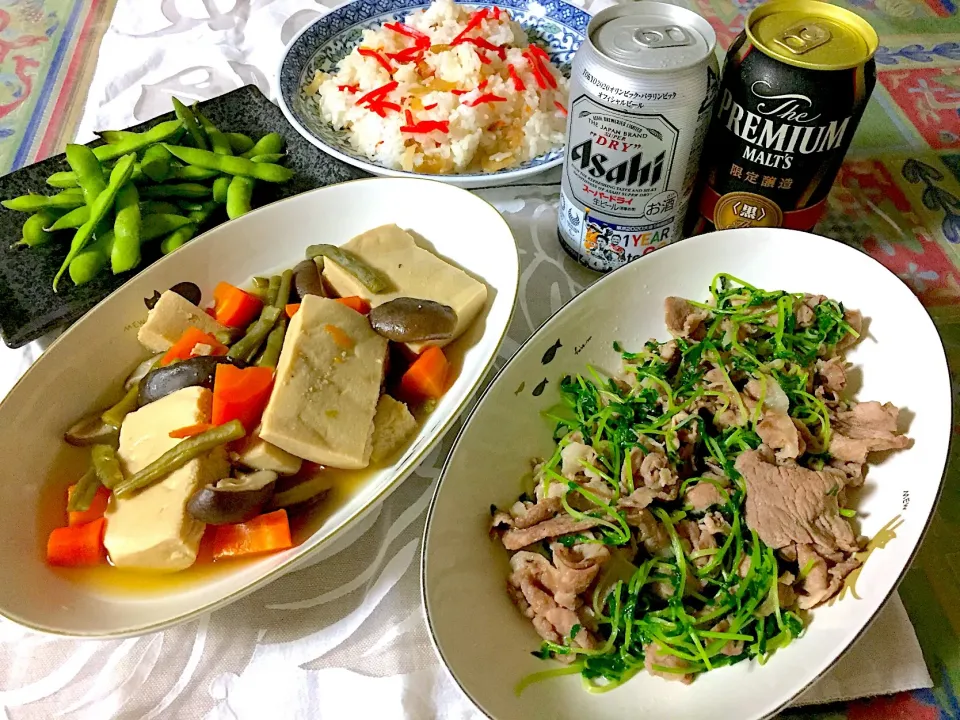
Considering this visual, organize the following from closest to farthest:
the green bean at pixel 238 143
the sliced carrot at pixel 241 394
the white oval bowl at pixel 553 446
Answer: the white oval bowl at pixel 553 446 < the sliced carrot at pixel 241 394 < the green bean at pixel 238 143

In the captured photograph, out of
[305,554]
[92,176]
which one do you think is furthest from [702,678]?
[92,176]

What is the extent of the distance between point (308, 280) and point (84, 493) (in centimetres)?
49

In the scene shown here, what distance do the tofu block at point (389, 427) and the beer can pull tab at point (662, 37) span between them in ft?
2.22

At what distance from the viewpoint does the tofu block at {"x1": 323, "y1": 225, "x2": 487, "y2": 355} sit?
1.20 m

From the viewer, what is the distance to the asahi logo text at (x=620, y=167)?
1172 mm

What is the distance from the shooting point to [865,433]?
100 centimetres

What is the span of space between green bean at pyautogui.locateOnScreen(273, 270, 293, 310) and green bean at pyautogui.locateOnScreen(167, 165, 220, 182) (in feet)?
1.29

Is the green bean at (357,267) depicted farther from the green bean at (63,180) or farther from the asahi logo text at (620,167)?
the green bean at (63,180)

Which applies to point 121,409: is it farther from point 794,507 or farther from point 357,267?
point 794,507

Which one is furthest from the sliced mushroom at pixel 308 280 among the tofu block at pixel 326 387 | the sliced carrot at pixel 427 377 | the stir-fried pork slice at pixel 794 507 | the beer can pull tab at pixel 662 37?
the stir-fried pork slice at pixel 794 507

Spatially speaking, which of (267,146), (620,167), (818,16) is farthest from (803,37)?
(267,146)

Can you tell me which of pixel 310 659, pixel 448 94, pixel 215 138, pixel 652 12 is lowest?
pixel 310 659

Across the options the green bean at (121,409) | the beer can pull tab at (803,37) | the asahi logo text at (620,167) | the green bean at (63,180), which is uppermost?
the beer can pull tab at (803,37)

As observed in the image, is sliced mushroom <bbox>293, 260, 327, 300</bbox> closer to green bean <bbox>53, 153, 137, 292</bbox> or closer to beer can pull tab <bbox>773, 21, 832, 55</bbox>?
green bean <bbox>53, 153, 137, 292</bbox>
